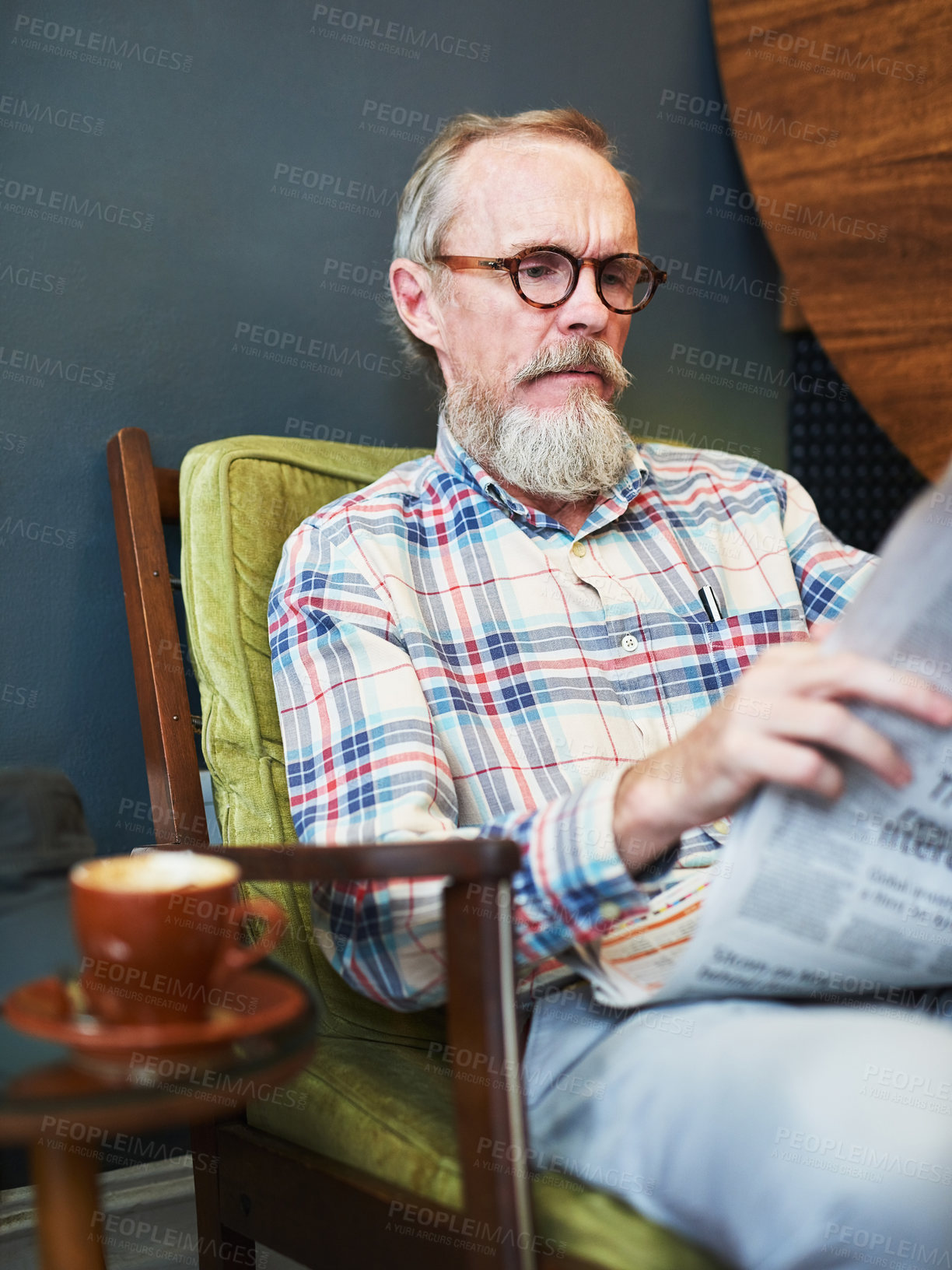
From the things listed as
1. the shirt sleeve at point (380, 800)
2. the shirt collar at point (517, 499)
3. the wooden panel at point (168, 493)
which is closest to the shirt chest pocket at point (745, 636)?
the shirt collar at point (517, 499)

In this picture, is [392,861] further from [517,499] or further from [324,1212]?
[517,499]

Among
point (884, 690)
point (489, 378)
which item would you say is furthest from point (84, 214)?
point (884, 690)

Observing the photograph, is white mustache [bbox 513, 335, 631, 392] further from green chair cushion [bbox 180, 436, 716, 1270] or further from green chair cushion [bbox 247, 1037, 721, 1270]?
green chair cushion [bbox 247, 1037, 721, 1270]

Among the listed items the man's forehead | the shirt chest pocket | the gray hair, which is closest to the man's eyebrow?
the man's forehead

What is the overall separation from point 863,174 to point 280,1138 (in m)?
1.66

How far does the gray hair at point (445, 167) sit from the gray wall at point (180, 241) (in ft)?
0.70

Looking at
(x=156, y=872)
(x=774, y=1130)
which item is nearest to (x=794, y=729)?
(x=774, y=1130)

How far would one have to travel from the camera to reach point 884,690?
694mm

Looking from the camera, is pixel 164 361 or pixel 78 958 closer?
pixel 78 958

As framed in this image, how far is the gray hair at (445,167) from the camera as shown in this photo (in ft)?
4.86

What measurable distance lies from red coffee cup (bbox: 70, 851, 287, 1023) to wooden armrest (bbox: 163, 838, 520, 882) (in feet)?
0.55

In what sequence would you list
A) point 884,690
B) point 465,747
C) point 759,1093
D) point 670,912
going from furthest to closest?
point 465,747 → point 670,912 → point 759,1093 → point 884,690

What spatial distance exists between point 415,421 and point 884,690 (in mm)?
1240

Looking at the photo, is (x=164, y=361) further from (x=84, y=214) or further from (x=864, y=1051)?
(x=864, y=1051)
